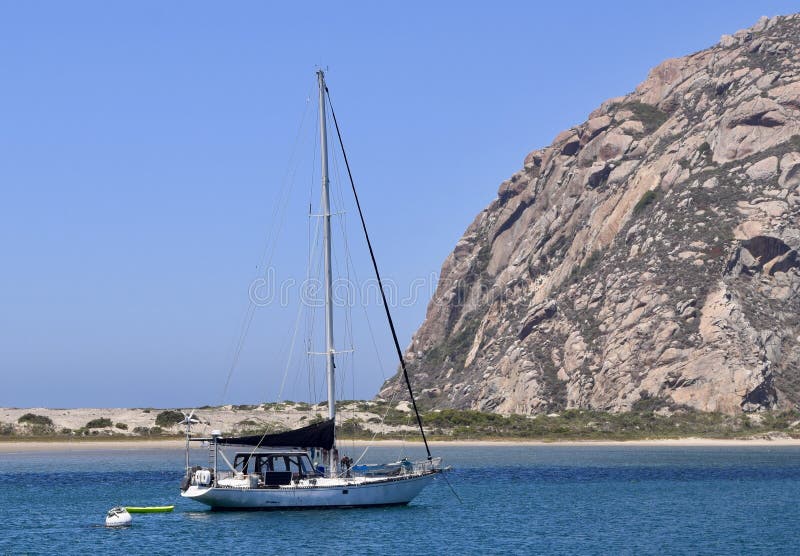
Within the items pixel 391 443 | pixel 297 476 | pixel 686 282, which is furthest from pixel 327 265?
pixel 686 282

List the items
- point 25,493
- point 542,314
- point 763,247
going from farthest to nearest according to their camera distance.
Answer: point 542,314 → point 763,247 → point 25,493

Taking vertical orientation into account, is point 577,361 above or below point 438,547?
above

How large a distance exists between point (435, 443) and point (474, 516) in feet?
237

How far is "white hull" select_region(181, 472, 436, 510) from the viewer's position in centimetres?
6225

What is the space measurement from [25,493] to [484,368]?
119629 millimetres

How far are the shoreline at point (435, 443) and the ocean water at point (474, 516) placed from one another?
24.5 m

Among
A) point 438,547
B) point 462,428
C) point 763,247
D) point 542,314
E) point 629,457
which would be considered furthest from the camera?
point 542,314

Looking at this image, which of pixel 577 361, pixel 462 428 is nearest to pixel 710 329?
pixel 577 361

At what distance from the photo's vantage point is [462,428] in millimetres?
145500

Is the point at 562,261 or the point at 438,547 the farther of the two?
the point at 562,261

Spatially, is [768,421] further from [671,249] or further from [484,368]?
[484,368]

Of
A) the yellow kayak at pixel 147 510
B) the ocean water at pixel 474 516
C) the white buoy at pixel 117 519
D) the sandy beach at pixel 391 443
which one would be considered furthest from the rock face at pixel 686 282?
the white buoy at pixel 117 519

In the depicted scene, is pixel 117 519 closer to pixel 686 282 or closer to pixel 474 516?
pixel 474 516

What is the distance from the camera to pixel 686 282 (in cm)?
15912
